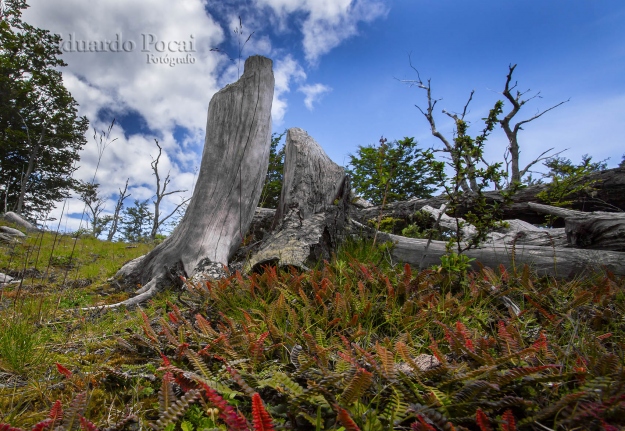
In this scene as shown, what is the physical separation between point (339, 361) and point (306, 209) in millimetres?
3748

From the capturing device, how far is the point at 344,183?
605cm

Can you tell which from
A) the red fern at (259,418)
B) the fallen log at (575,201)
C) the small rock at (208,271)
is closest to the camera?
the red fern at (259,418)

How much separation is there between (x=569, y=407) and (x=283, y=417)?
1205mm

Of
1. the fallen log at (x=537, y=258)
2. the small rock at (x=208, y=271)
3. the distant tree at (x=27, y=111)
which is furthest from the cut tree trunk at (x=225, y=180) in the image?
the distant tree at (x=27, y=111)

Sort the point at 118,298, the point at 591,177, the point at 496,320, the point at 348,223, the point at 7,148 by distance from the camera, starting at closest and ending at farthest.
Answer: the point at 496,320
the point at 118,298
the point at 348,223
the point at 591,177
the point at 7,148

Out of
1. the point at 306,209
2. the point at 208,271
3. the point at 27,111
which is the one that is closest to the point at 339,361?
the point at 208,271

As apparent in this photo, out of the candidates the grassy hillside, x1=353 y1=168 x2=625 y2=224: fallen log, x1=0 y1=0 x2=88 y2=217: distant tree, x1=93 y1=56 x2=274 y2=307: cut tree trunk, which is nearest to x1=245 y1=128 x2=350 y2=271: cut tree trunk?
x1=93 y1=56 x2=274 y2=307: cut tree trunk

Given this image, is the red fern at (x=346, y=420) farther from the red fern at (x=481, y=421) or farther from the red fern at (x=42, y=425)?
the red fern at (x=42, y=425)

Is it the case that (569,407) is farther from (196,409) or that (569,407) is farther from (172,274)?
(172,274)

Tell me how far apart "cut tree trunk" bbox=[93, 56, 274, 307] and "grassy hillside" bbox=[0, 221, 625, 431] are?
146 cm

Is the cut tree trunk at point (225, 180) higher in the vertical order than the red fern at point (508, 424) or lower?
higher

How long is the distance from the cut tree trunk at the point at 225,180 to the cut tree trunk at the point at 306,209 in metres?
0.57

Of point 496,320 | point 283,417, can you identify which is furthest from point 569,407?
point 496,320

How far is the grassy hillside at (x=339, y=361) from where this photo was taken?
1.33m
